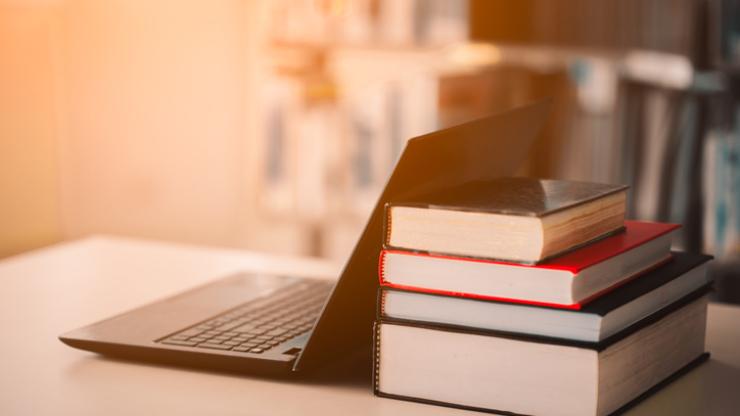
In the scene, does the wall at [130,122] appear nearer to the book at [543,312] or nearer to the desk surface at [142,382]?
the desk surface at [142,382]

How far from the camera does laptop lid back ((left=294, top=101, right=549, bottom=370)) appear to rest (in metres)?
0.74

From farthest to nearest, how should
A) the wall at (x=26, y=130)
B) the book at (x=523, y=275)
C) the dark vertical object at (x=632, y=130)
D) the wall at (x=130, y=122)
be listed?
the wall at (x=130, y=122) < the wall at (x=26, y=130) < the dark vertical object at (x=632, y=130) < the book at (x=523, y=275)

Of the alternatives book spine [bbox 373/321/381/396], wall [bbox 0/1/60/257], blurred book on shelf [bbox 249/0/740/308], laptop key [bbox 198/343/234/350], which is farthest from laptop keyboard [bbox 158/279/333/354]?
wall [bbox 0/1/60/257]

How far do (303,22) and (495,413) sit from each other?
3.04 metres

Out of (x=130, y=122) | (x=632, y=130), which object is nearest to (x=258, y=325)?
(x=632, y=130)

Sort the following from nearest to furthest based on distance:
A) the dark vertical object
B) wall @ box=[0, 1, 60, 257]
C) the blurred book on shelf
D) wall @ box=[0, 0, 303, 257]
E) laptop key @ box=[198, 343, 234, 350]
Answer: laptop key @ box=[198, 343, 234, 350] → the blurred book on shelf → the dark vertical object → wall @ box=[0, 1, 60, 257] → wall @ box=[0, 0, 303, 257]

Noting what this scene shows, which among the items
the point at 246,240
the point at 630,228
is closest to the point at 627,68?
the point at 246,240

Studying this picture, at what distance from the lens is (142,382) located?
815mm

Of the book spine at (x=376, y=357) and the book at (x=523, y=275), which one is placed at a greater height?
the book at (x=523, y=275)

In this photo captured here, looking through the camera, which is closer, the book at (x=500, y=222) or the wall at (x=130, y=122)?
the book at (x=500, y=222)

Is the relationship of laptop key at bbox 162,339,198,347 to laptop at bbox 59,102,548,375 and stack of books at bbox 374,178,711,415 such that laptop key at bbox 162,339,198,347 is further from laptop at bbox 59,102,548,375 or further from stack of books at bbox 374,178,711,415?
stack of books at bbox 374,178,711,415

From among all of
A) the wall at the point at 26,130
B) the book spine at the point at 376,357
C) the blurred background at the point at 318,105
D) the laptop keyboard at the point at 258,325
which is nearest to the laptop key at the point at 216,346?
the laptop keyboard at the point at 258,325

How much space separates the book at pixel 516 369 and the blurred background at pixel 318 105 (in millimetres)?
1883

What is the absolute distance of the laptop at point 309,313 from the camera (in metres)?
0.76
